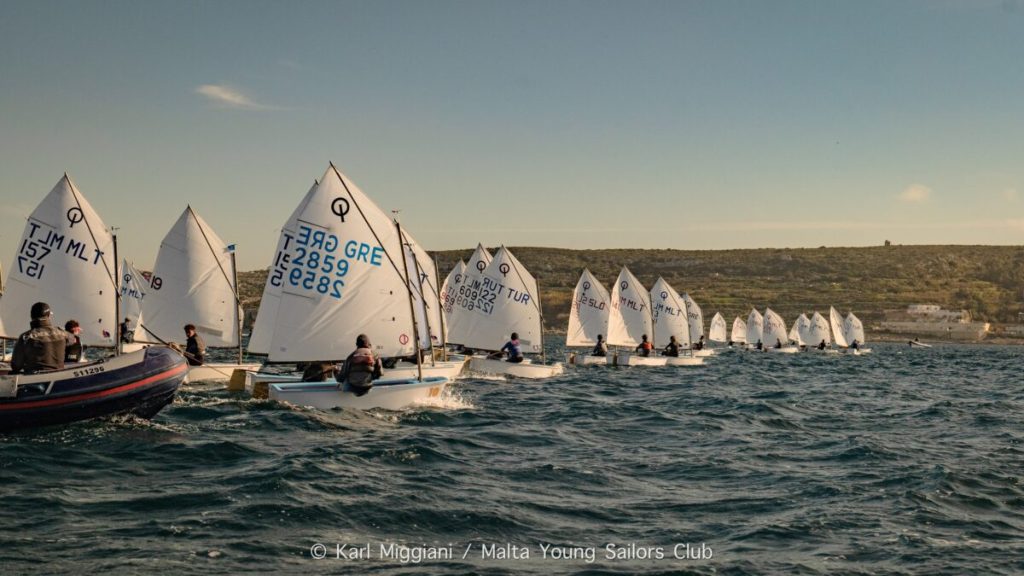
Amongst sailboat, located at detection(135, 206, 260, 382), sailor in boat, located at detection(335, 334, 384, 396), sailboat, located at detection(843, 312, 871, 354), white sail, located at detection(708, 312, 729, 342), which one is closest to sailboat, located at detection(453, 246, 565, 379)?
sailboat, located at detection(135, 206, 260, 382)

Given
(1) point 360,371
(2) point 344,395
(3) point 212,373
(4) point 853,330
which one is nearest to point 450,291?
(3) point 212,373

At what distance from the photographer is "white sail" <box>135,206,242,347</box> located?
3644 cm

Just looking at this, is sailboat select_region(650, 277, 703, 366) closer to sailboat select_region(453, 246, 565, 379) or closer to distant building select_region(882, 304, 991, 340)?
sailboat select_region(453, 246, 565, 379)

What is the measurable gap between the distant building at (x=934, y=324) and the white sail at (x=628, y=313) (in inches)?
5374

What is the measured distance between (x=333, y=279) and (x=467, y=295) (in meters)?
21.4

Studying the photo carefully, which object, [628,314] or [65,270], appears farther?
[628,314]

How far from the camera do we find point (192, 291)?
36594mm

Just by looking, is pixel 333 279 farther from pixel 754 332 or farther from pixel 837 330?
pixel 837 330

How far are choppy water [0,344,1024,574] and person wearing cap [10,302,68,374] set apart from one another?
134 cm

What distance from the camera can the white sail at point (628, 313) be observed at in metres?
60.0

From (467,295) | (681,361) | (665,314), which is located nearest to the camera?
(467,295)

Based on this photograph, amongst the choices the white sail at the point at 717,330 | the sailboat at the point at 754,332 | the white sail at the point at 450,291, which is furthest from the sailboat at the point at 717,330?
the white sail at the point at 450,291

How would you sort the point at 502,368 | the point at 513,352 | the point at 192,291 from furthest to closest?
the point at 513,352, the point at 502,368, the point at 192,291

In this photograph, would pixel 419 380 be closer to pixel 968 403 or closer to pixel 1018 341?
pixel 968 403
